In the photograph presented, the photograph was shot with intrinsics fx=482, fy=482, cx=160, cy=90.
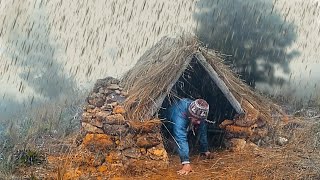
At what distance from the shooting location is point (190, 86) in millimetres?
8781

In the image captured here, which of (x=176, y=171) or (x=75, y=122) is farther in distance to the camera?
(x=75, y=122)

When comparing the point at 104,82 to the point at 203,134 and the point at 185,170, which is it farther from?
the point at 185,170

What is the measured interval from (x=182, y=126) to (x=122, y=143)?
87cm

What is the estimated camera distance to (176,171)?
663cm

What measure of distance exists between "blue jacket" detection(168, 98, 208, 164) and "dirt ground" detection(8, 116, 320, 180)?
0.29m

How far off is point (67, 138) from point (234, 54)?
255 inches

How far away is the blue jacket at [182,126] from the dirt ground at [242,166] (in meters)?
0.29

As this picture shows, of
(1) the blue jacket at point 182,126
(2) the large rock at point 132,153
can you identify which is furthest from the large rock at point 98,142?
(1) the blue jacket at point 182,126

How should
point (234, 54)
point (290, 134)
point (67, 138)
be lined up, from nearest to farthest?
point (290, 134)
point (67, 138)
point (234, 54)

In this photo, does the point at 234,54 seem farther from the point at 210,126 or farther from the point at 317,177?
the point at 317,177

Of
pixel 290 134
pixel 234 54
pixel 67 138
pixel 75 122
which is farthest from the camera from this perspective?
pixel 234 54

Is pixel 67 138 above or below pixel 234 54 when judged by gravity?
below

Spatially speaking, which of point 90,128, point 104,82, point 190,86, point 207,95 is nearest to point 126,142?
point 90,128

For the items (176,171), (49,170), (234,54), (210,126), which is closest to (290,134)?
(210,126)
